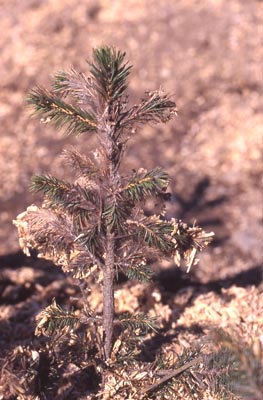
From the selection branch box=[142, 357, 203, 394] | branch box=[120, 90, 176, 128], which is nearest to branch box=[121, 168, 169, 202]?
branch box=[120, 90, 176, 128]

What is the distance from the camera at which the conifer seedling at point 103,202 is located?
4.59 m

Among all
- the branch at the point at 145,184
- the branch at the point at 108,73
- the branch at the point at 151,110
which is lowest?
the branch at the point at 145,184

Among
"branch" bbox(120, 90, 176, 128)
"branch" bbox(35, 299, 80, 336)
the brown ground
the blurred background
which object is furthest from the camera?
the blurred background

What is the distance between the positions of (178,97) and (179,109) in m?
0.48

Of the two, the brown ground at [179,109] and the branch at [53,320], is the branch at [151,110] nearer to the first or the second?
the branch at [53,320]

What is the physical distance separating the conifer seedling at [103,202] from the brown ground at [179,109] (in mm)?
3103

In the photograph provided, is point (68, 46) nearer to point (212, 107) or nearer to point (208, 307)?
point (212, 107)

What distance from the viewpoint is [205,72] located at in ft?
50.7


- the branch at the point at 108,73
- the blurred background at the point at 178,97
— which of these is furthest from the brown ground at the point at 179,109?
the branch at the point at 108,73

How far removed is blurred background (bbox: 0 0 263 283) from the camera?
12766 millimetres

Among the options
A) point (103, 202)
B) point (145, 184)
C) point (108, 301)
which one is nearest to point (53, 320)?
point (108, 301)

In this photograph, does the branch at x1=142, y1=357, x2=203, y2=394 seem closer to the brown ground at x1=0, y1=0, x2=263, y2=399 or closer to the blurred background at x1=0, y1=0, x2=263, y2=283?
the brown ground at x1=0, y1=0, x2=263, y2=399

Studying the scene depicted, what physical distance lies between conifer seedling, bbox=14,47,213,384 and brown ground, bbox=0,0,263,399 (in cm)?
310

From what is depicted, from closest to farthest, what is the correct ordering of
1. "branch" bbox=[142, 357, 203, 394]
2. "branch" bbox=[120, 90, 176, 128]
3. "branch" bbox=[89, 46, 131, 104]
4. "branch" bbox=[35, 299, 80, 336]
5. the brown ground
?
"branch" bbox=[89, 46, 131, 104] → "branch" bbox=[120, 90, 176, 128] → "branch" bbox=[142, 357, 203, 394] → "branch" bbox=[35, 299, 80, 336] → the brown ground
